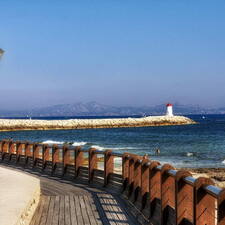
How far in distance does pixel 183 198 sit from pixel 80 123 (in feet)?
387

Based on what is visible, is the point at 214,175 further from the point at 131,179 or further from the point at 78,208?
the point at 78,208

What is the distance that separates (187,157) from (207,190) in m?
36.6

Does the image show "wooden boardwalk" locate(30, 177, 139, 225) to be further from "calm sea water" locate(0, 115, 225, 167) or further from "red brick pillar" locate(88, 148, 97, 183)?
"calm sea water" locate(0, 115, 225, 167)

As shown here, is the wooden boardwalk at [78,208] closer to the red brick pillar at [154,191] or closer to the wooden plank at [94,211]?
the wooden plank at [94,211]

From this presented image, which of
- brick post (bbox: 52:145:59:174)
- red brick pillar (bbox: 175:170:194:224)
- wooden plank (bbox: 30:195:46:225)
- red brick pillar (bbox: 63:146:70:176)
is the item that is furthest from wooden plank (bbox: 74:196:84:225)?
brick post (bbox: 52:145:59:174)

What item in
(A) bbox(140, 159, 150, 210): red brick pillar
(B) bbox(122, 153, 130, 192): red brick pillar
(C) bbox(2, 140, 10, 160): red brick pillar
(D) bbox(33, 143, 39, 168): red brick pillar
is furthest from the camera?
(C) bbox(2, 140, 10, 160): red brick pillar

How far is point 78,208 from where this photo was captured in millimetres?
10797

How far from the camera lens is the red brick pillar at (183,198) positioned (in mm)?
7043

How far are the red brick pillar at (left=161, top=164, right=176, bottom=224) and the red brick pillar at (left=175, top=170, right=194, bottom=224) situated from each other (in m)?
0.67

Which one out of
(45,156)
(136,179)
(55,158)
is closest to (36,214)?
(136,179)

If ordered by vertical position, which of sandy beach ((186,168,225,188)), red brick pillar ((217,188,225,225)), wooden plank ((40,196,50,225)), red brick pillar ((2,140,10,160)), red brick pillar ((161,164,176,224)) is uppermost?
red brick pillar ((217,188,225,225))

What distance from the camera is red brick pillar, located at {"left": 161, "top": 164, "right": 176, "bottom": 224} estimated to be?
8.00 m

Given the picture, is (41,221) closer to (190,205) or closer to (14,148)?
(190,205)

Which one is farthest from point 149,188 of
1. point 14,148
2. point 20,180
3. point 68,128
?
point 68,128
